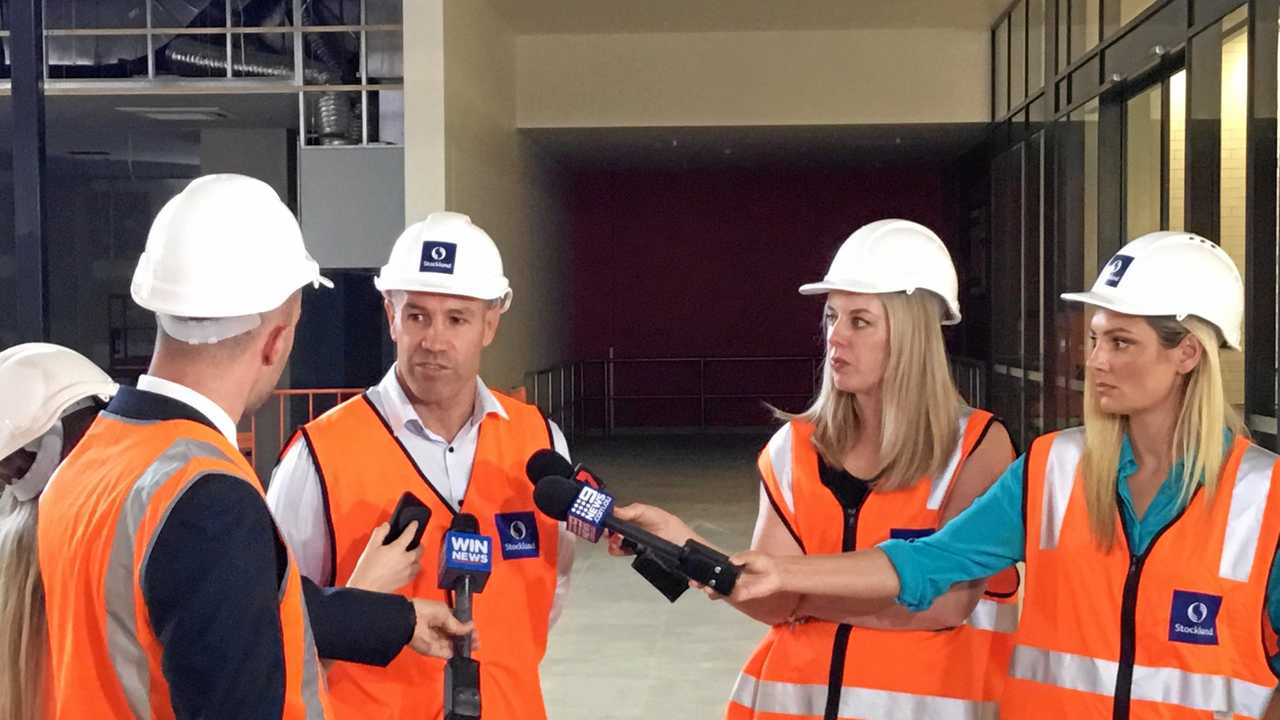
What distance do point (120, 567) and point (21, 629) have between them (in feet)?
1.03

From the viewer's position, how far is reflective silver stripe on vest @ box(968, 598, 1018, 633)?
104 inches

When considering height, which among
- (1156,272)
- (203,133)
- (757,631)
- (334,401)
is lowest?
(757,631)

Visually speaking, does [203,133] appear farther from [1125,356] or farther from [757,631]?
[1125,356]

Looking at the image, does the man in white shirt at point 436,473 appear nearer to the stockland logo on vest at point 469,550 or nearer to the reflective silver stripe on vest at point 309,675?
the stockland logo on vest at point 469,550

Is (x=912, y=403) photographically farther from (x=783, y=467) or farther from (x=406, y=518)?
(x=406, y=518)

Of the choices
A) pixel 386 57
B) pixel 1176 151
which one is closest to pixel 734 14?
pixel 386 57

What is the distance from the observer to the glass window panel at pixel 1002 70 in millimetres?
13539

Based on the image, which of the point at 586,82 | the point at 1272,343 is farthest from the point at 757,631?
the point at 586,82

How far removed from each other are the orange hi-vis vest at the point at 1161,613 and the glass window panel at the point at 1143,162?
21.1ft

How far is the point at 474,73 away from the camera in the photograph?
479 inches

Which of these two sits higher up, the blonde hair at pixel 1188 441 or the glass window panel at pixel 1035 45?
the glass window panel at pixel 1035 45

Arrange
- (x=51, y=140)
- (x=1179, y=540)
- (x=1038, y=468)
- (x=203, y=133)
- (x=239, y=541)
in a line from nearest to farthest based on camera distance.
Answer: (x=239, y=541) < (x=1179, y=540) < (x=1038, y=468) < (x=203, y=133) < (x=51, y=140)

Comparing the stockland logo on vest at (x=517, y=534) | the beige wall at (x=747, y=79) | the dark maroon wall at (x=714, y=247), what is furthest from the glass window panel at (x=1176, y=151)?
the dark maroon wall at (x=714, y=247)

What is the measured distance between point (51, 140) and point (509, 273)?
682 cm
